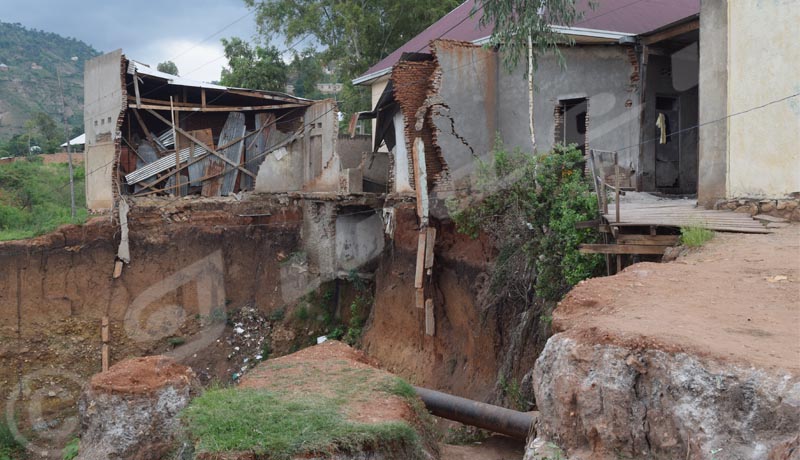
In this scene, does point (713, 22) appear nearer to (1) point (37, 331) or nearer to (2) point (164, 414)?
(2) point (164, 414)

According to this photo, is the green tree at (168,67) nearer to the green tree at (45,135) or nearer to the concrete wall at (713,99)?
the green tree at (45,135)

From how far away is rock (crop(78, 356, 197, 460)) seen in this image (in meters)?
9.57

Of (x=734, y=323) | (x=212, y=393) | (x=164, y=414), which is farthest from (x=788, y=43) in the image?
(x=164, y=414)

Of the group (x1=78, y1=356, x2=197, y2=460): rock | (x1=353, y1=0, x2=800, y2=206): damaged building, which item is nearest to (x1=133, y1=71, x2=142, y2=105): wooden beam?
(x1=353, y1=0, x2=800, y2=206): damaged building

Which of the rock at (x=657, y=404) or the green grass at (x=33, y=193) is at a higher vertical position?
the green grass at (x=33, y=193)

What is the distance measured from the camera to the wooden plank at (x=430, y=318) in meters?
14.4

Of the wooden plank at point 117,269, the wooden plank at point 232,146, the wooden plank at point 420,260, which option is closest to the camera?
the wooden plank at point 420,260

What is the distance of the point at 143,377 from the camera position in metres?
9.83

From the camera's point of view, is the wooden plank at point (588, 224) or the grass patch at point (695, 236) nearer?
the grass patch at point (695, 236)

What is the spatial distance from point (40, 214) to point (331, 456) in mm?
18634

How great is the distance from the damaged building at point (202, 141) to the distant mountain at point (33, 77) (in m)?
26.8

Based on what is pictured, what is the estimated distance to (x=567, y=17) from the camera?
13.6m

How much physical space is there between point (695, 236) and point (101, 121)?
1647 centimetres

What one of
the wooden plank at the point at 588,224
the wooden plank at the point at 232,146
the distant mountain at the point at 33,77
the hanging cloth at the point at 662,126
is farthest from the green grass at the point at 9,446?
the distant mountain at the point at 33,77
